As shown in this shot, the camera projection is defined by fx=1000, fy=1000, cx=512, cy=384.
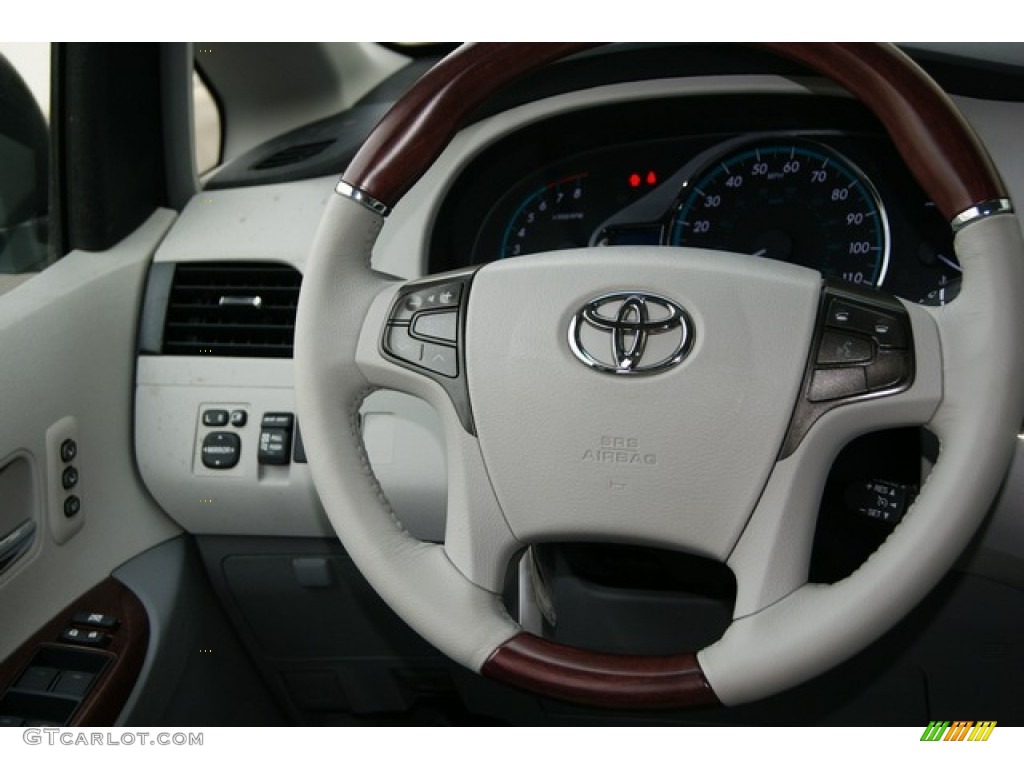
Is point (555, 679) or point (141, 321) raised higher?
point (141, 321)

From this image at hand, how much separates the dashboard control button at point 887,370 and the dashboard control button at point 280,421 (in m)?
0.75

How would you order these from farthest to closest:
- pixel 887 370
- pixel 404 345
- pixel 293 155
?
pixel 293 155 → pixel 404 345 → pixel 887 370

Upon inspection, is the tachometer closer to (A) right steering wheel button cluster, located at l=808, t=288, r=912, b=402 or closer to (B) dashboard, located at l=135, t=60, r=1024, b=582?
(B) dashboard, located at l=135, t=60, r=1024, b=582

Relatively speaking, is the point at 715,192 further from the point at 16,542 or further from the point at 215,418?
the point at 16,542

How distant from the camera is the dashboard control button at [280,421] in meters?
1.32

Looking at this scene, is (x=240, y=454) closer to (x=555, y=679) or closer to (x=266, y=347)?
(x=266, y=347)

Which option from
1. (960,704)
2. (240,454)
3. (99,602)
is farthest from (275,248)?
(960,704)

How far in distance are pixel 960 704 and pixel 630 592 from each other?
46 centimetres

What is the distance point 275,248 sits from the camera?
1364 mm

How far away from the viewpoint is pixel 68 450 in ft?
4.20

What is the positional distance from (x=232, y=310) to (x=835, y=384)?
83cm
